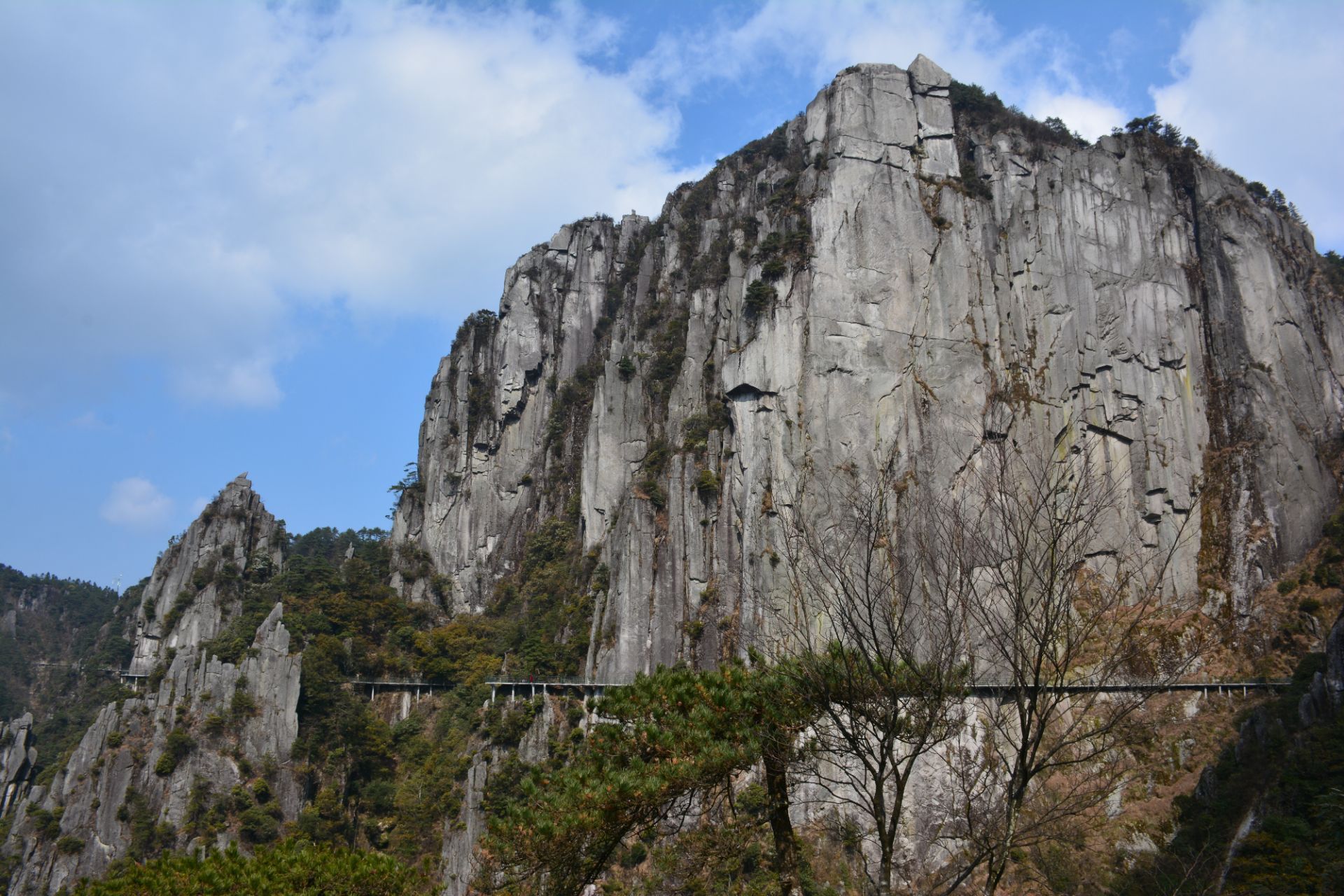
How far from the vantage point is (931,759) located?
40344 mm

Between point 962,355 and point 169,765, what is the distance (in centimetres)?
4391

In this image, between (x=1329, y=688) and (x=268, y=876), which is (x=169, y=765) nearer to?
(x=268, y=876)

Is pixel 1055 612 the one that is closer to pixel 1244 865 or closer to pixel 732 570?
pixel 1244 865

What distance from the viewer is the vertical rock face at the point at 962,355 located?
4669 cm

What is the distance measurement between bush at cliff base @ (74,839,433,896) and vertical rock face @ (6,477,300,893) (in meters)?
33.8

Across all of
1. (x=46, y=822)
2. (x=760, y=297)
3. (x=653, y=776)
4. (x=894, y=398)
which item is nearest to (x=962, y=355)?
(x=894, y=398)

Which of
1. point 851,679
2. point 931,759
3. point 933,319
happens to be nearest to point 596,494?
point 933,319

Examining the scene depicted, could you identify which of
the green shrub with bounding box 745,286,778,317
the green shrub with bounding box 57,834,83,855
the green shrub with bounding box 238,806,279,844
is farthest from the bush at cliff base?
the green shrub with bounding box 57,834,83,855

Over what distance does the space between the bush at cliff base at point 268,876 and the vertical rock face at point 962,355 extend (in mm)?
26746

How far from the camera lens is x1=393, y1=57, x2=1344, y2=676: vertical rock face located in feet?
153

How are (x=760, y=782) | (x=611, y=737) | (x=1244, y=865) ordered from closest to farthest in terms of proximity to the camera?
(x=611, y=737)
(x=760, y=782)
(x=1244, y=865)

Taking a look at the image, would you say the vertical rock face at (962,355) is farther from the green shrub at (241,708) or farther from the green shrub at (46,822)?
the green shrub at (46,822)

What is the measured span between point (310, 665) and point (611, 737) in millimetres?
41668

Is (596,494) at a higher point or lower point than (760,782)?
higher
